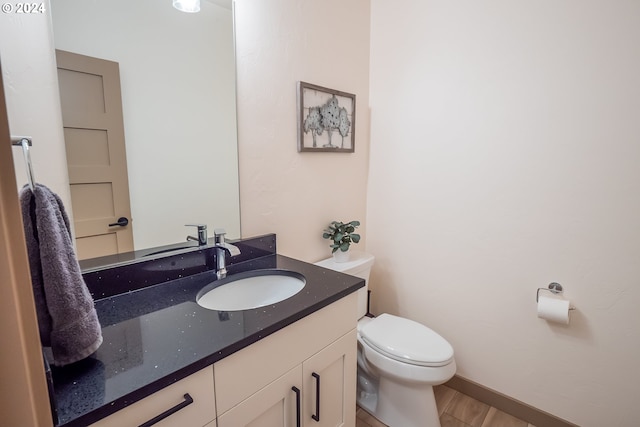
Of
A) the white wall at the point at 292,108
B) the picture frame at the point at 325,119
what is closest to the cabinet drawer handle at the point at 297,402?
the white wall at the point at 292,108

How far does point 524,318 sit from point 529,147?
2.72ft

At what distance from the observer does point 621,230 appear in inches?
51.3

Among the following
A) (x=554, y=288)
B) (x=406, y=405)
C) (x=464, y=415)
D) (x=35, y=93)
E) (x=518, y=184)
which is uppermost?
(x=35, y=93)

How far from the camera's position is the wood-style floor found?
1.59 m

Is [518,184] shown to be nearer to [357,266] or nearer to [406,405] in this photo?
[357,266]

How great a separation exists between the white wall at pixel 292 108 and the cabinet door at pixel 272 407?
2.28ft

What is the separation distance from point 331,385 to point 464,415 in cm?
98

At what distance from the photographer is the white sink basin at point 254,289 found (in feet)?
3.88

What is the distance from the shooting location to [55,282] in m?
0.62

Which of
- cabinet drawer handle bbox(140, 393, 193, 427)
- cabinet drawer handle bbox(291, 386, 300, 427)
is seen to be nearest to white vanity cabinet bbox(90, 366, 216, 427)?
cabinet drawer handle bbox(140, 393, 193, 427)

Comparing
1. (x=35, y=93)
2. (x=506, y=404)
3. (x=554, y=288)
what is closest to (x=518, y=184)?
(x=554, y=288)

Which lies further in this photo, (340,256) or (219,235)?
(340,256)

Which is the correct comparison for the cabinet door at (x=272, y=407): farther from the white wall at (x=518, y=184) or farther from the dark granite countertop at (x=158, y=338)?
the white wall at (x=518, y=184)

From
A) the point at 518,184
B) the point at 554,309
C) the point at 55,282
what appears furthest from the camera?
the point at 518,184
